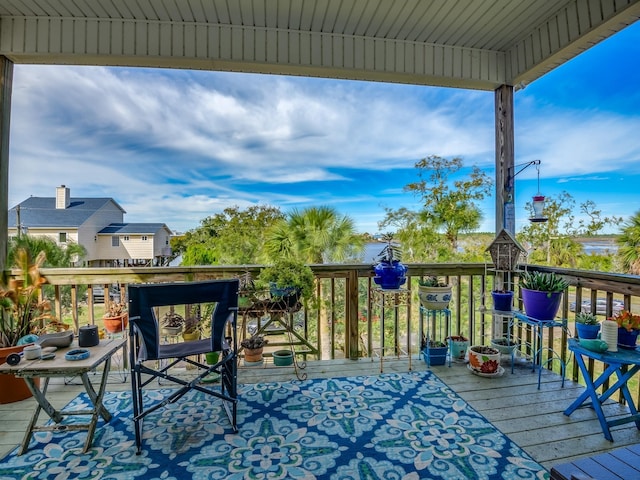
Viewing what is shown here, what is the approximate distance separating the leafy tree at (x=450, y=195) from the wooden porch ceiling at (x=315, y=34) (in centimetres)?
269

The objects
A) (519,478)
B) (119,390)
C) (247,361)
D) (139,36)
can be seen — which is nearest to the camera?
(519,478)

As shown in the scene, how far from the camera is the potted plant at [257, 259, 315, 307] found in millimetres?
2578

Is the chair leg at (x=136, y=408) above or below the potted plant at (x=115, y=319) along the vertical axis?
below

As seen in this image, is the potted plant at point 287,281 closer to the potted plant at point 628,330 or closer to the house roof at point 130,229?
the potted plant at point 628,330

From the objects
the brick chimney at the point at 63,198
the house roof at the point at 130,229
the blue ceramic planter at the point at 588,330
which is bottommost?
the blue ceramic planter at the point at 588,330

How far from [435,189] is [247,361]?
4455mm

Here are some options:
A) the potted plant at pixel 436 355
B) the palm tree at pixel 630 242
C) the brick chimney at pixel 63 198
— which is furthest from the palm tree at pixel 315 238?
the palm tree at pixel 630 242

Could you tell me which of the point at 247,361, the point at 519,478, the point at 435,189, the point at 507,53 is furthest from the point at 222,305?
the point at 435,189

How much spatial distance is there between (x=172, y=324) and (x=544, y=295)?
9.69 feet

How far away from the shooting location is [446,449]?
5.68 feet

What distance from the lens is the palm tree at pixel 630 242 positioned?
426cm

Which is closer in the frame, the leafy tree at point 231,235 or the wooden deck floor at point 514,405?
the wooden deck floor at point 514,405

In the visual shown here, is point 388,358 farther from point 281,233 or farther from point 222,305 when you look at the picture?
point 281,233

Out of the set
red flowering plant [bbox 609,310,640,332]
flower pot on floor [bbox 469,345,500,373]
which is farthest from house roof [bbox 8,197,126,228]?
red flowering plant [bbox 609,310,640,332]
